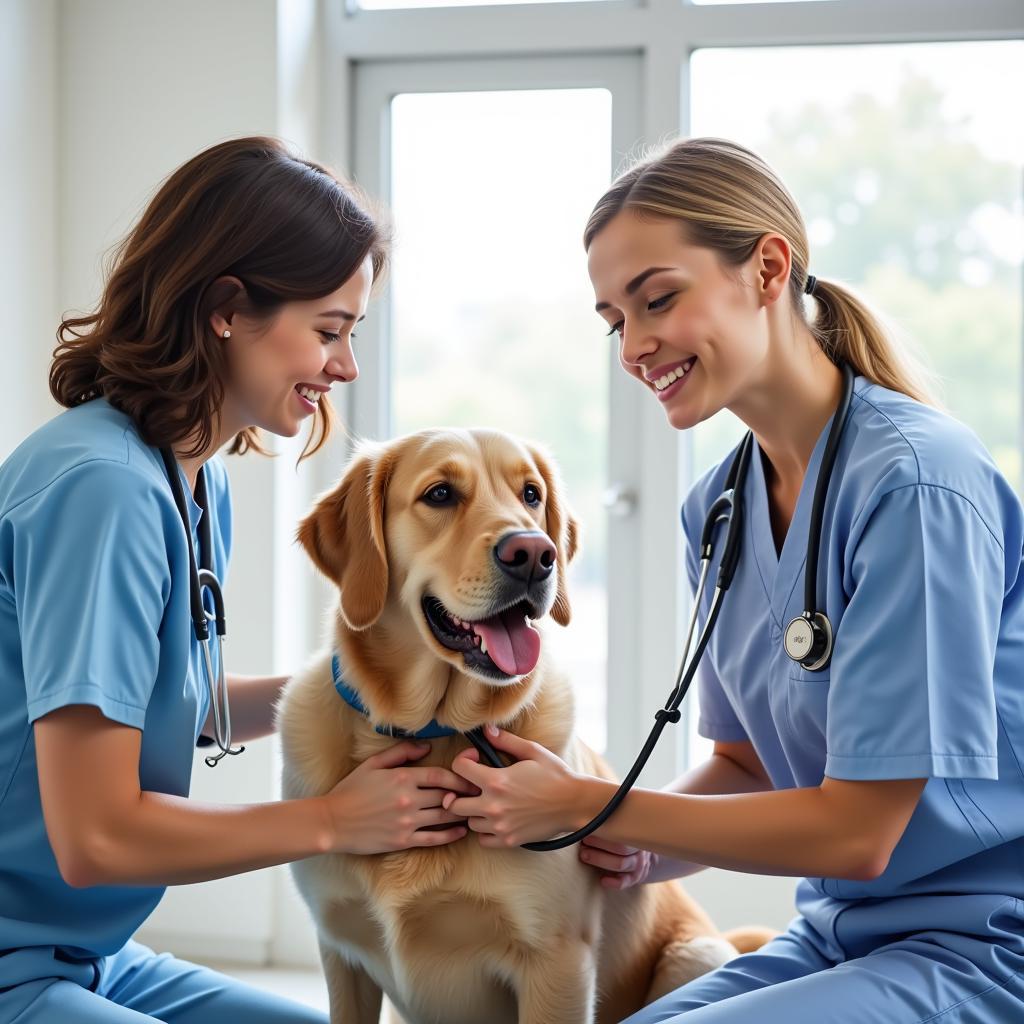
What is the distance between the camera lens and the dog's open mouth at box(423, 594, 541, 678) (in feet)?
5.01

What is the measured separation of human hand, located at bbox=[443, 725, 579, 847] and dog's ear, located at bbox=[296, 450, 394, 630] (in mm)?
265

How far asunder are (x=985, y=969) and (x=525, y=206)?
2440mm

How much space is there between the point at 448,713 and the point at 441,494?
0.31 meters

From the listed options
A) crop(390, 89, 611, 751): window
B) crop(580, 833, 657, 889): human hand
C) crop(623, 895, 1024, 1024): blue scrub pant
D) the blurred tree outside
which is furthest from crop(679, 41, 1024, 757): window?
crop(623, 895, 1024, 1024): blue scrub pant

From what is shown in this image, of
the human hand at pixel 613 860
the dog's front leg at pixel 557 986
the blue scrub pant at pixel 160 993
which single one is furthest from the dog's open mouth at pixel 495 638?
the blue scrub pant at pixel 160 993

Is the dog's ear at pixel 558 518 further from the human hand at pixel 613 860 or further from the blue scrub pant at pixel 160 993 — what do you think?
the blue scrub pant at pixel 160 993

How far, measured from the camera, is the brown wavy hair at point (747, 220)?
1.58m

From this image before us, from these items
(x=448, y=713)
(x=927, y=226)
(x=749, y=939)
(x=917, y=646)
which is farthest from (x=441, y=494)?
(x=927, y=226)

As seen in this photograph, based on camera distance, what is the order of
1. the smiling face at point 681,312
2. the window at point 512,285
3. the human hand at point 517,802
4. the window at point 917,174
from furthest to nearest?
1. the window at point 512,285
2. the window at point 917,174
3. the smiling face at point 681,312
4. the human hand at point 517,802

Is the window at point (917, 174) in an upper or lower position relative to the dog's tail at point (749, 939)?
upper

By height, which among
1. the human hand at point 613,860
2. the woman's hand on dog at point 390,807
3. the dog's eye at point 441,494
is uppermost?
the dog's eye at point 441,494

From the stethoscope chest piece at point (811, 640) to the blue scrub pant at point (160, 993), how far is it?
881 millimetres

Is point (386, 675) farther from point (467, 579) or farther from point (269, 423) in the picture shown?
point (269, 423)

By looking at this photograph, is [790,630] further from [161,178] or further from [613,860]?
[161,178]
